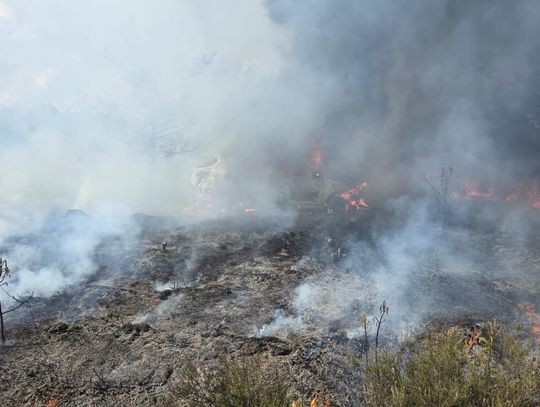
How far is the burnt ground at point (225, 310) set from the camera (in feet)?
31.2

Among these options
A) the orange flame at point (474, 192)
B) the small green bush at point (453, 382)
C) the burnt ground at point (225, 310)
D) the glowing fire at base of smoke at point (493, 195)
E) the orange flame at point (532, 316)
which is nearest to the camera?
the small green bush at point (453, 382)

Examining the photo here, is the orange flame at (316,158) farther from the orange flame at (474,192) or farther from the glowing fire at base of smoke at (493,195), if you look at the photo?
the orange flame at (474,192)

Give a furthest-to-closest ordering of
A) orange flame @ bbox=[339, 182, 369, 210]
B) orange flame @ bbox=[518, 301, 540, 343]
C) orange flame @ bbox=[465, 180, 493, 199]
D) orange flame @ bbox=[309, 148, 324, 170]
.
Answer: orange flame @ bbox=[309, 148, 324, 170] → orange flame @ bbox=[339, 182, 369, 210] → orange flame @ bbox=[465, 180, 493, 199] → orange flame @ bbox=[518, 301, 540, 343]

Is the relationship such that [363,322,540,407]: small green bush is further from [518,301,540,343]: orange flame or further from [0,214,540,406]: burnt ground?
[518,301,540,343]: orange flame

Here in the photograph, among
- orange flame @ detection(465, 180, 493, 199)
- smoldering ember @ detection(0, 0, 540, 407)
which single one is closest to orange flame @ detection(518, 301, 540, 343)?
smoldering ember @ detection(0, 0, 540, 407)

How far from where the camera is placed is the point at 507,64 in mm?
27797

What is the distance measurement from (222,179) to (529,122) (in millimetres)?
22864

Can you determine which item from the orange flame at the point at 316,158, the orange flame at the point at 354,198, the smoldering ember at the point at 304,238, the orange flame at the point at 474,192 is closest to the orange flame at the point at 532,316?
the smoldering ember at the point at 304,238

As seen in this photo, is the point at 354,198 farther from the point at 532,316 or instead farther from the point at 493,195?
the point at 532,316

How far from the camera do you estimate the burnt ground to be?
952 centimetres

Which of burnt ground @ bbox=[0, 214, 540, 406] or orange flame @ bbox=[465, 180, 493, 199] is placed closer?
burnt ground @ bbox=[0, 214, 540, 406]

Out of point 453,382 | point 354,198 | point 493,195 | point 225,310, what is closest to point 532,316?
point 453,382

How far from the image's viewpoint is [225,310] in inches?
514

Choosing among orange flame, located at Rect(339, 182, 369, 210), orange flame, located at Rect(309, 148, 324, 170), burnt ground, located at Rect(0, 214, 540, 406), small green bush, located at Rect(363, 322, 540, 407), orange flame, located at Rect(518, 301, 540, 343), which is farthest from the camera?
orange flame, located at Rect(309, 148, 324, 170)
